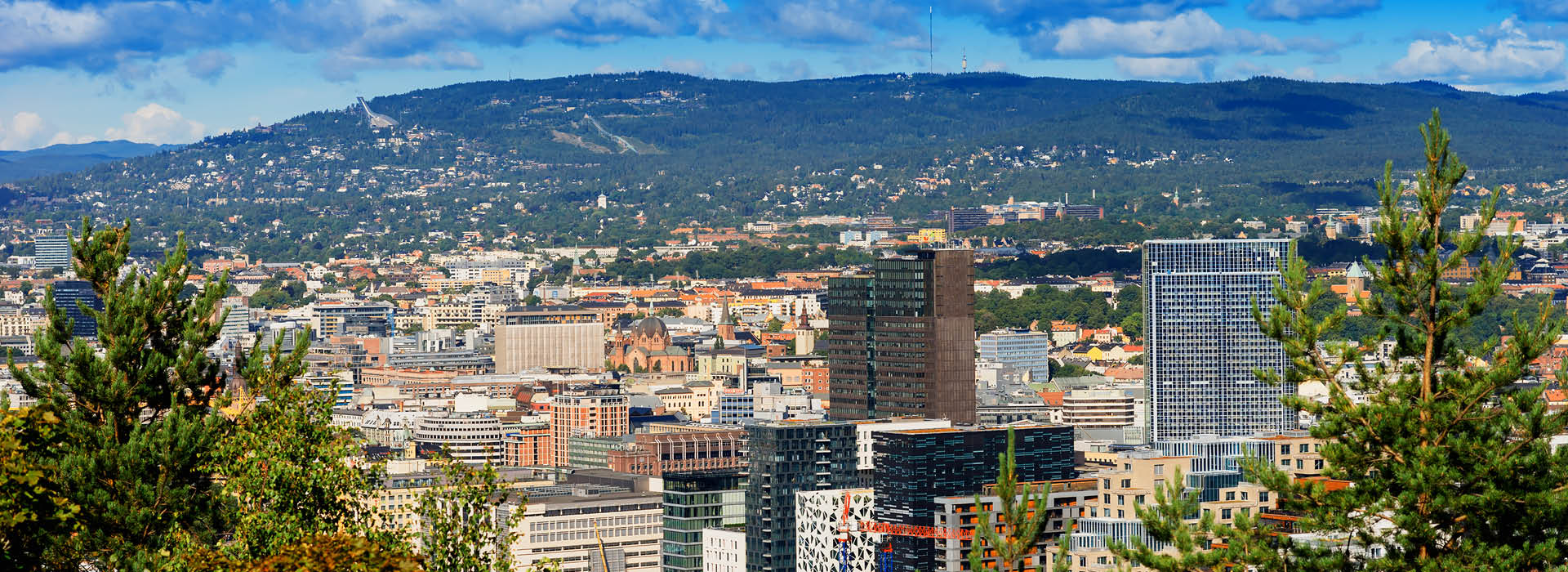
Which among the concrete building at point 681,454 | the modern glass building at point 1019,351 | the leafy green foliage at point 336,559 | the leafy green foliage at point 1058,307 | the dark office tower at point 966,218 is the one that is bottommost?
the concrete building at point 681,454

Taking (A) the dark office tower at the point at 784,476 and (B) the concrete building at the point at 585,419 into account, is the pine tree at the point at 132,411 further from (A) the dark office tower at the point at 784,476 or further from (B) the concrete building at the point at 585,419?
(B) the concrete building at the point at 585,419

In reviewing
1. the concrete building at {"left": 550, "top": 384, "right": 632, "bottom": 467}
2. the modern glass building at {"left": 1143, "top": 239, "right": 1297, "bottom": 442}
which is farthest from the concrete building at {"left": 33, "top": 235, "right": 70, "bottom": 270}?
the modern glass building at {"left": 1143, "top": 239, "right": 1297, "bottom": 442}

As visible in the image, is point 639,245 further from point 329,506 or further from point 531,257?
point 329,506

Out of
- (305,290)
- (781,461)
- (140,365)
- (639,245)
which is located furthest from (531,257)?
(140,365)

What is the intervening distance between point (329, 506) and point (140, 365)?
237 centimetres

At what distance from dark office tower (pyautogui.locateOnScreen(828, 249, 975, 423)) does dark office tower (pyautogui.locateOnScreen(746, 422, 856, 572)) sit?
28.4 ft

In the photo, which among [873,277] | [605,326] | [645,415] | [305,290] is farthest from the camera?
[305,290]

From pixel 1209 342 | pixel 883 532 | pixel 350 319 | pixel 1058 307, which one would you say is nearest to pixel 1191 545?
pixel 883 532

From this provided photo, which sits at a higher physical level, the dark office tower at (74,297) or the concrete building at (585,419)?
the dark office tower at (74,297)

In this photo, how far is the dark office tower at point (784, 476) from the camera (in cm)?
Answer: 5422

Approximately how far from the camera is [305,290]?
15775 centimetres

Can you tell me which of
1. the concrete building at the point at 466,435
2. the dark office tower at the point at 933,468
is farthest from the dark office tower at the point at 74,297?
the dark office tower at the point at 933,468

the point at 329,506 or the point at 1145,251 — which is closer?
the point at 329,506

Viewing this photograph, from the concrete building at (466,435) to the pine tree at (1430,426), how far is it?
63207 mm
